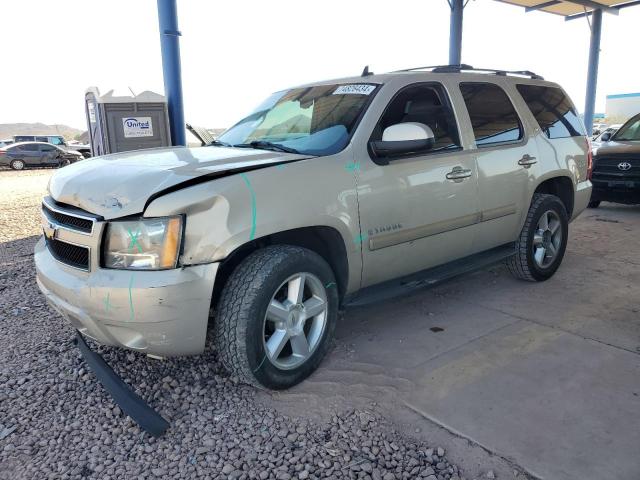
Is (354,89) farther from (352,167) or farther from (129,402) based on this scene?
(129,402)

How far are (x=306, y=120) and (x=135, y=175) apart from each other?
1374mm

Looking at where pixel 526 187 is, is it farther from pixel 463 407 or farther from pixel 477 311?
pixel 463 407

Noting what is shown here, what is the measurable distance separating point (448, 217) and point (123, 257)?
7.40 ft

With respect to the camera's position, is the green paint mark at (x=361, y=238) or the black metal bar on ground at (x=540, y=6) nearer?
the green paint mark at (x=361, y=238)

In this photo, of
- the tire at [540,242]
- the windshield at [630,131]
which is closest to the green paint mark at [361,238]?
the tire at [540,242]

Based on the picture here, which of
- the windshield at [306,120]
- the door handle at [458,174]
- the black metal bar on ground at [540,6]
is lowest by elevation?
the door handle at [458,174]

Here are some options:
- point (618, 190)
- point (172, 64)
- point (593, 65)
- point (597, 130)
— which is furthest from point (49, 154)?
point (597, 130)

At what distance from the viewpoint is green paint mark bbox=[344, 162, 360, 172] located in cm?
316

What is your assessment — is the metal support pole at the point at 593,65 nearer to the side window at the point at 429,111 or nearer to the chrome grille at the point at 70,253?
the side window at the point at 429,111

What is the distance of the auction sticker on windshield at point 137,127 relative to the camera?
6746 millimetres

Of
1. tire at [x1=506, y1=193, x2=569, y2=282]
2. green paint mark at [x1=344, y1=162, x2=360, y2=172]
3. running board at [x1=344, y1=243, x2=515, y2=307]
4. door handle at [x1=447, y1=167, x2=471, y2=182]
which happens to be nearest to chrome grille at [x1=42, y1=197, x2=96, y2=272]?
green paint mark at [x1=344, y1=162, x2=360, y2=172]

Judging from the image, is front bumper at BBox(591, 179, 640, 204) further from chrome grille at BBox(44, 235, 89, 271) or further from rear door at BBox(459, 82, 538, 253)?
chrome grille at BBox(44, 235, 89, 271)

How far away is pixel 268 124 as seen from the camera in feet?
12.9

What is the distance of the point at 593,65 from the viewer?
1686 centimetres
